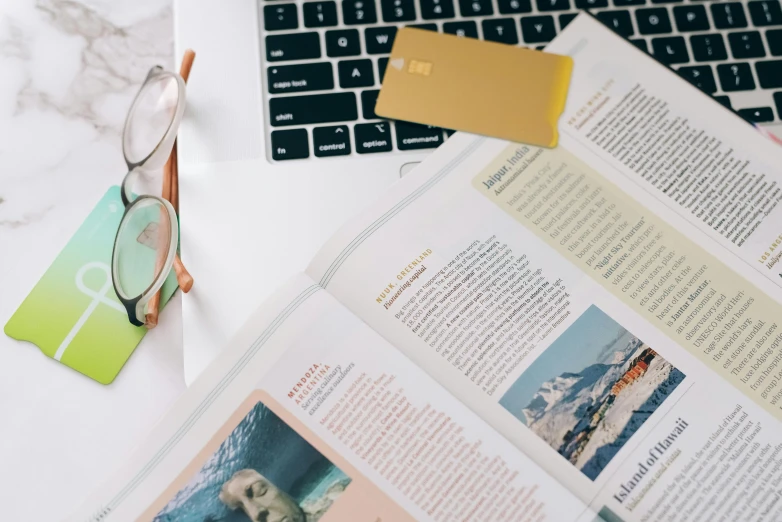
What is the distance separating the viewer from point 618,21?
1.91 ft

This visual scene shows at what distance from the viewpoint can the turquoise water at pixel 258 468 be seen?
1.49 ft

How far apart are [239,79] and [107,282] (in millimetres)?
191

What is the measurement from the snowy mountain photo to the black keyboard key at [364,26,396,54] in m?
0.27

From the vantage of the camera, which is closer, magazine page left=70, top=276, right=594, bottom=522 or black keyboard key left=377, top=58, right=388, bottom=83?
magazine page left=70, top=276, right=594, bottom=522

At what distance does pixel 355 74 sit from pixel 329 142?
0.06 m

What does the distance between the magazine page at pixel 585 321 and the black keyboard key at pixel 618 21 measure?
128mm

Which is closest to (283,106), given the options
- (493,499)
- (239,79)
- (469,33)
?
(239,79)

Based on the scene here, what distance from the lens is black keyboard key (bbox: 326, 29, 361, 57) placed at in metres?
0.57

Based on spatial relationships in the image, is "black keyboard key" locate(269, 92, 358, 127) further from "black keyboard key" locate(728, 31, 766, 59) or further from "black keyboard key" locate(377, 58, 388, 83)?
"black keyboard key" locate(728, 31, 766, 59)

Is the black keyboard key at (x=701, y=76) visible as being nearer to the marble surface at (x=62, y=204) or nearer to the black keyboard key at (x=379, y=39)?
the black keyboard key at (x=379, y=39)

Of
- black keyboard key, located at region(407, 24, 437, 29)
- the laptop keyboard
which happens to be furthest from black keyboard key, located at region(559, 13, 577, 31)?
black keyboard key, located at region(407, 24, 437, 29)

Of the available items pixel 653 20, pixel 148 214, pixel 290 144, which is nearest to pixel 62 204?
pixel 148 214

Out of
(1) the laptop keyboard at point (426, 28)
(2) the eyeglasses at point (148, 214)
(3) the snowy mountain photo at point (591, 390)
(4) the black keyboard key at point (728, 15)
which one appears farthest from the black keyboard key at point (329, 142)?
(4) the black keyboard key at point (728, 15)

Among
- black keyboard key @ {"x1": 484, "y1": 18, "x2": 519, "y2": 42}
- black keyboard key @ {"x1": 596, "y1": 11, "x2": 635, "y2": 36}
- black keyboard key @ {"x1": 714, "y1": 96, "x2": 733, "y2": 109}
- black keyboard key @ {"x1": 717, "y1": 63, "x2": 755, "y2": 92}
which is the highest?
black keyboard key @ {"x1": 717, "y1": 63, "x2": 755, "y2": 92}
